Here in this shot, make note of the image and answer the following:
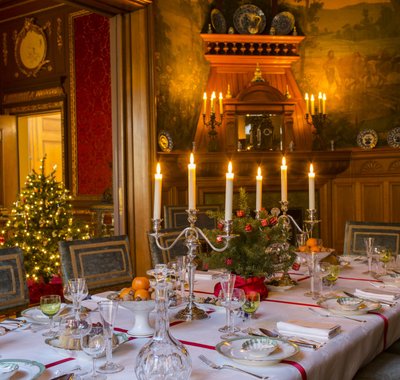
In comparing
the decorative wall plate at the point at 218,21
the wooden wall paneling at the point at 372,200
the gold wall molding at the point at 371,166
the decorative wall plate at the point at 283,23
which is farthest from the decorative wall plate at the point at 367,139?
the decorative wall plate at the point at 218,21

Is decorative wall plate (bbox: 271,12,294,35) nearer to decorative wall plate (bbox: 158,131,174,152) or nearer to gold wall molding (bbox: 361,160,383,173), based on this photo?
gold wall molding (bbox: 361,160,383,173)

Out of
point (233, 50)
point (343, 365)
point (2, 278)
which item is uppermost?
point (233, 50)

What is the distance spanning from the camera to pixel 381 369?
2.19 m

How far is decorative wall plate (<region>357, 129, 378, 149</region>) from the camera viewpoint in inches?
248

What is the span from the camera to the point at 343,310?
2.15 meters

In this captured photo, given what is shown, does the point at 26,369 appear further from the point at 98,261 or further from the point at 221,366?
the point at 98,261

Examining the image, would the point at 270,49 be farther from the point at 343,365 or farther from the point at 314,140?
the point at 343,365

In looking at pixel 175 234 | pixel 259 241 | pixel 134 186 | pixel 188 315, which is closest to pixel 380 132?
pixel 134 186

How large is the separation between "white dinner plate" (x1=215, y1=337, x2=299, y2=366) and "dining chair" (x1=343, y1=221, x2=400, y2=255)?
210 cm

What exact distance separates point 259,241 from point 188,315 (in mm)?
488

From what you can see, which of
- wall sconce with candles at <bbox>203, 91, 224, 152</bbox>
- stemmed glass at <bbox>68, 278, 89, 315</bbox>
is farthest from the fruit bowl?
wall sconce with candles at <bbox>203, 91, 224, 152</bbox>

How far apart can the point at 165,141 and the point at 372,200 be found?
2.41 meters

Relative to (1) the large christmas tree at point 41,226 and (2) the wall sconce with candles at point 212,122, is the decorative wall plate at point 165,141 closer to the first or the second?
(2) the wall sconce with candles at point 212,122

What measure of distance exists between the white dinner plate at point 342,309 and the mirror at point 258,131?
4.17 metres
